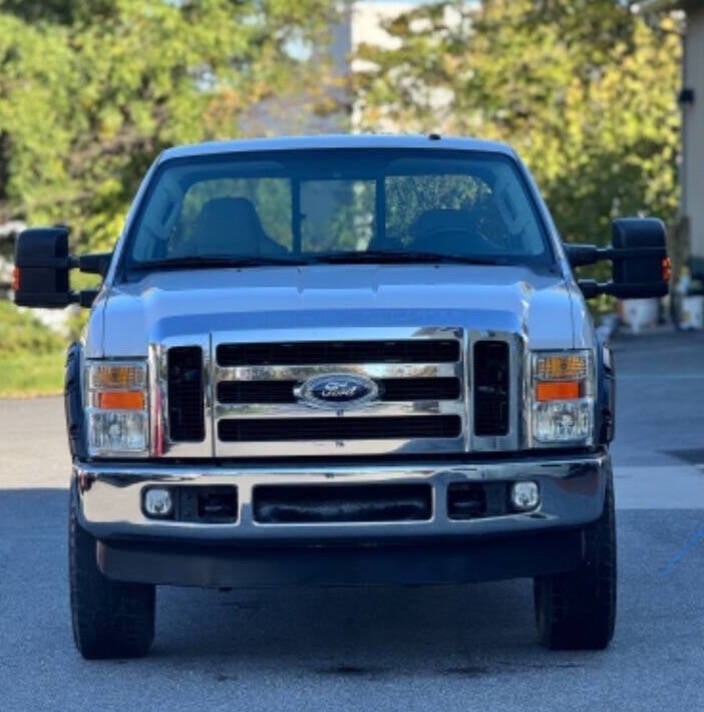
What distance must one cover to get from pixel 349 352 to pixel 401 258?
125 cm

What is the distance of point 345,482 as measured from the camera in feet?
28.1

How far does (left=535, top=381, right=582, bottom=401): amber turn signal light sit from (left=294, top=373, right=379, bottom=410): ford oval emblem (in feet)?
1.90

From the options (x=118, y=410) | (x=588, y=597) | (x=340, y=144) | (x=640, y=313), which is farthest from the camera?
(x=640, y=313)

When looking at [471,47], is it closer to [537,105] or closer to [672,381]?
[537,105]

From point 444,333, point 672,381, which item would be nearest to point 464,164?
point 444,333

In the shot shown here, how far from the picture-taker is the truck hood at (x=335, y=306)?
8719 mm

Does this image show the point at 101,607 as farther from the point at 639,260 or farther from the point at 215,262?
the point at 639,260

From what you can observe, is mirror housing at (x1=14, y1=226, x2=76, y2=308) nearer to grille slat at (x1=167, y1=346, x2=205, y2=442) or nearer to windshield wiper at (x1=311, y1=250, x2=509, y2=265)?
windshield wiper at (x1=311, y1=250, x2=509, y2=265)

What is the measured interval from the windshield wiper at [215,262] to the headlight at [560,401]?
1.47m

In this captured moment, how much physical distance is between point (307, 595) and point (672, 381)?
14.6 m

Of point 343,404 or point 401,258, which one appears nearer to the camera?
point 343,404

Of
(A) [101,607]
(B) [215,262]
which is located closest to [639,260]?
(B) [215,262]

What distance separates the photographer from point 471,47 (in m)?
47.2

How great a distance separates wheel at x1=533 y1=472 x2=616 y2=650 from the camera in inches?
356
